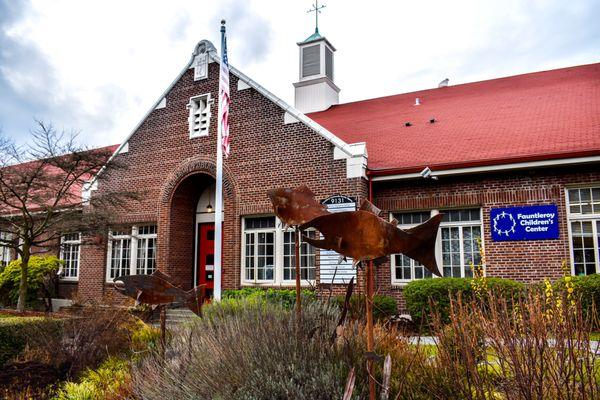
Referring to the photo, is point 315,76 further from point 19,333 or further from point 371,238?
point 371,238

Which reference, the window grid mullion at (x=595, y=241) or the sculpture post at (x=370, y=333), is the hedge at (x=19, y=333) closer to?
the sculpture post at (x=370, y=333)

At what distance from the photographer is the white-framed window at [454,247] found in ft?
38.6

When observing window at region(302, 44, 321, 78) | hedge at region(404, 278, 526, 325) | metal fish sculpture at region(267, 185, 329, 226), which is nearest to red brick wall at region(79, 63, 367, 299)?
hedge at region(404, 278, 526, 325)

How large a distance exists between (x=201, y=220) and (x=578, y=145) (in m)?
10.7

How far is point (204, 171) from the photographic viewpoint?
14594 mm

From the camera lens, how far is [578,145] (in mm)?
10688

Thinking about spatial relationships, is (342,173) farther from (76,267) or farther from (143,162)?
(76,267)

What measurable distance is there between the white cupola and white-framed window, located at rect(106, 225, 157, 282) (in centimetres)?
855

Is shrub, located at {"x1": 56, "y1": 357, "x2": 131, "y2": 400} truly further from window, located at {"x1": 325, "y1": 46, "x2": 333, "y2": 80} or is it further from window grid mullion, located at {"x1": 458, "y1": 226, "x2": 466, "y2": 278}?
window, located at {"x1": 325, "y1": 46, "x2": 333, "y2": 80}

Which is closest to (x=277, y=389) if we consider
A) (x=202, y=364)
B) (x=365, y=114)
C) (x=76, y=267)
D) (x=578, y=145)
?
(x=202, y=364)

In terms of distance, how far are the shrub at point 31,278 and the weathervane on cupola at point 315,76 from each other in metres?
11.2

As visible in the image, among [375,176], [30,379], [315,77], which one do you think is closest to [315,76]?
[315,77]

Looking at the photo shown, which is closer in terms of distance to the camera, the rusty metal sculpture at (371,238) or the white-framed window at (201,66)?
the rusty metal sculpture at (371,238)

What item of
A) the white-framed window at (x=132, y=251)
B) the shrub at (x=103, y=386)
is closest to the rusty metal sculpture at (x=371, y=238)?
the shrub at (x=103, y=386)
